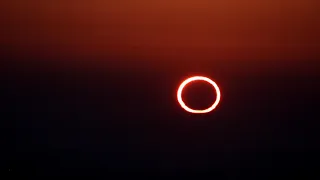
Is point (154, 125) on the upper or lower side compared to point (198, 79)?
lower

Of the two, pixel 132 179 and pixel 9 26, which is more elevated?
pixel 9 26

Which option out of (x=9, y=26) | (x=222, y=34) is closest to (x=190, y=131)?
(x=222, y=34)

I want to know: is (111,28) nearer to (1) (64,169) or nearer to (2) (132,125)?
(2) (132,125)

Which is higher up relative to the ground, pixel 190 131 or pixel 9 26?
pixel 9 26

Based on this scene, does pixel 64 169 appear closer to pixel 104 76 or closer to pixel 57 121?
pixel 57 121

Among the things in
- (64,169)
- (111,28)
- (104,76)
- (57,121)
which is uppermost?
(111,28)

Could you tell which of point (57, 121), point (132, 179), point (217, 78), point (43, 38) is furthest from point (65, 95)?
point (217, 78)
